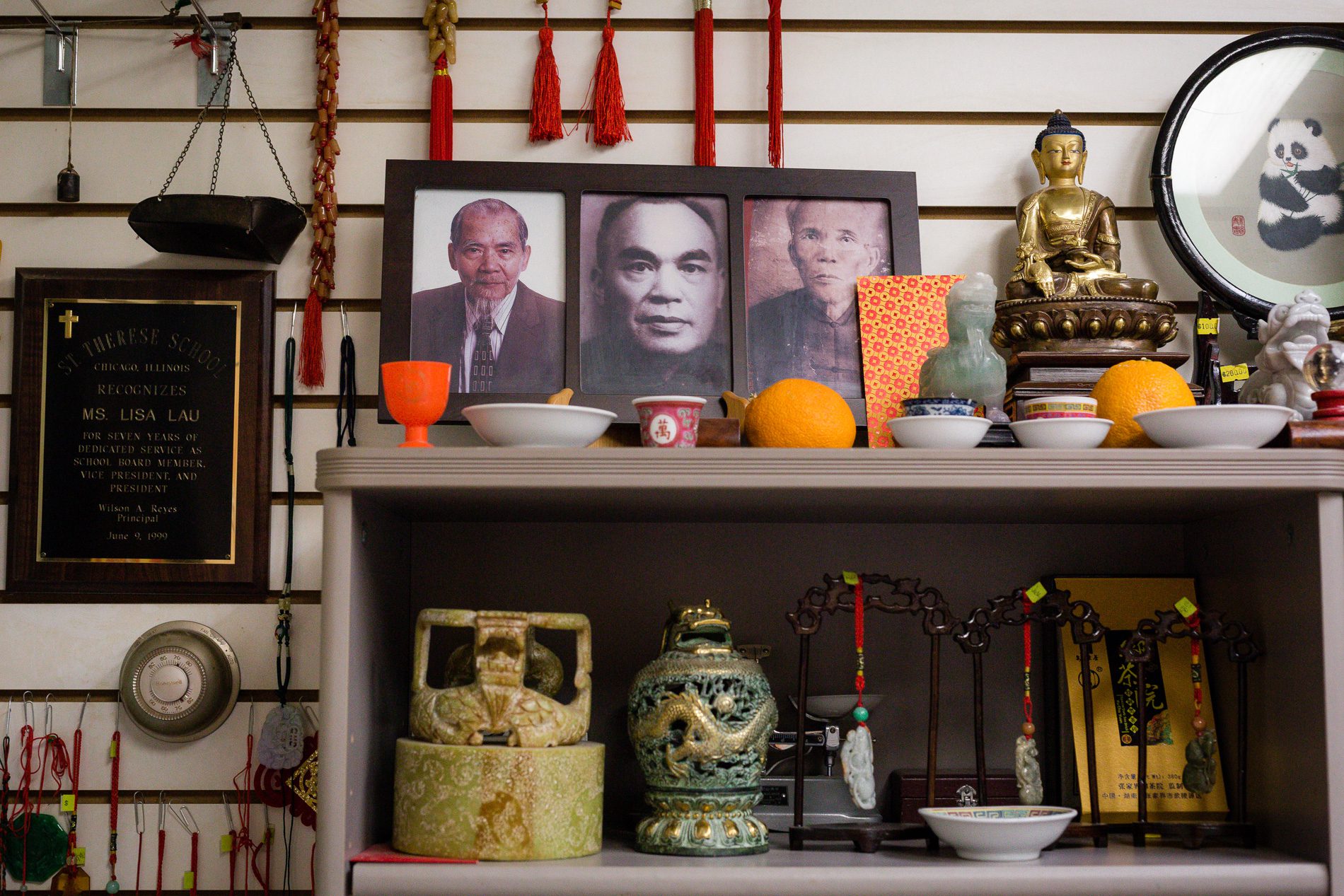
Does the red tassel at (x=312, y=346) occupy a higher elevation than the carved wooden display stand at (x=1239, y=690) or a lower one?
higher

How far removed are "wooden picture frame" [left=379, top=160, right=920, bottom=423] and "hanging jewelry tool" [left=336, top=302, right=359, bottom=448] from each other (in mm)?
99

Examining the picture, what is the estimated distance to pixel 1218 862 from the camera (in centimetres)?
127

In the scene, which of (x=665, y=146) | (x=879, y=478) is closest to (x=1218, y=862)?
(x=879, y=478)

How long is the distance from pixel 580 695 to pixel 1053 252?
893 millimetres

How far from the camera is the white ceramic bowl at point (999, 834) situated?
1271 mm

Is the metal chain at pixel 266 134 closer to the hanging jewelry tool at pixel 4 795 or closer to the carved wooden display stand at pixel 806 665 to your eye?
the hanging jewelry tool at pixel 4 795

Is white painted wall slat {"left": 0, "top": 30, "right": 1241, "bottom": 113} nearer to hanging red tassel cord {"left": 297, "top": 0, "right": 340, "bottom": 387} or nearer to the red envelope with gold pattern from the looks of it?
hanging red tassel cord {"left": 297, "top": 0, "right": 340, "bottom": 387}

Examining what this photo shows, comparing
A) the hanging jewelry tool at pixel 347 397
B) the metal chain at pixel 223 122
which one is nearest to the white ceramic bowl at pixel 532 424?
the hanging jewelry tool at pixel 347 397

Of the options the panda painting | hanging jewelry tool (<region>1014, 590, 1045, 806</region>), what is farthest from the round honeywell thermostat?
the panda painting

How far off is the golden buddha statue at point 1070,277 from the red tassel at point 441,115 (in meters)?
0.82

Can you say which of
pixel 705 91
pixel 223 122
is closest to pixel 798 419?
pixel 705 91

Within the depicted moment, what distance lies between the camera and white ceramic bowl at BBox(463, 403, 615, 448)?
1.28m

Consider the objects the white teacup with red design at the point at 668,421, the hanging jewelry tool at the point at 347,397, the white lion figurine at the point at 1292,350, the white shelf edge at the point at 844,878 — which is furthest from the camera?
the hanging jewelry tool at the point at 347,397

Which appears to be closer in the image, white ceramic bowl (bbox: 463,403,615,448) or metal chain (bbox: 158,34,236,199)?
white ceramic bowl (bbox: 463,403,615,448)
